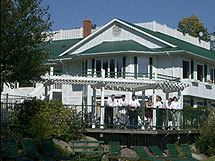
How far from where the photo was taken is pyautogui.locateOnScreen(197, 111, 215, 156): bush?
24.7 metres

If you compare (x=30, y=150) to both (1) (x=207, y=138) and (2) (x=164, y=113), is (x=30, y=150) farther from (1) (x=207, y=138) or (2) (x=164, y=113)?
(1) (x=207, y=138)

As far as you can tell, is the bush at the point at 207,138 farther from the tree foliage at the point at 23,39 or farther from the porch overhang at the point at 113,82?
the tree foliage at the point at 23,39

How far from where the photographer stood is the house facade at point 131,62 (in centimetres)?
3378

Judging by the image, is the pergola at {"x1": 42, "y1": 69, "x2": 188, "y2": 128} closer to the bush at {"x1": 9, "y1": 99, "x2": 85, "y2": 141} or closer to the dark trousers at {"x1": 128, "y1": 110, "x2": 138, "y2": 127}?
the dark trousers at {"x1": 128, "y1": 110, "x2": 138, "y2": 127}

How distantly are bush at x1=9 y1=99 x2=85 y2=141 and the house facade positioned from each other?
10.9 m

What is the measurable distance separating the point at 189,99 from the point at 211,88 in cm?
293

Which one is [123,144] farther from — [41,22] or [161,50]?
[161,50]

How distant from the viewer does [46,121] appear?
2022cm

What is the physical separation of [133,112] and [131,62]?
10.6m

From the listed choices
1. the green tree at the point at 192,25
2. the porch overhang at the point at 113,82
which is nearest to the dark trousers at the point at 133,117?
the porch overhang at the point at 113,82

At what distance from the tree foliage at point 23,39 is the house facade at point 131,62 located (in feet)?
48.3

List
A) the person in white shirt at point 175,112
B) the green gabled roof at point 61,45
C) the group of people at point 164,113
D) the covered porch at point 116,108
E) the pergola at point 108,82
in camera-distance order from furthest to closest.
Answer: the green gabled roof at point 61,45 < the person in white shirt at point 175,112 < the pergola at point 108,82 < the group of people at point 164,113 < the covered porch at point 116,108

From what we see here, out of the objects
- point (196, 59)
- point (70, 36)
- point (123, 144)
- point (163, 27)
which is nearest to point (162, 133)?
point (123, 144)

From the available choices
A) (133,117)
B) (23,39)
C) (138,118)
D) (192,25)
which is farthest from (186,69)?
(192,25)
